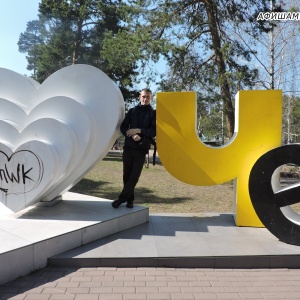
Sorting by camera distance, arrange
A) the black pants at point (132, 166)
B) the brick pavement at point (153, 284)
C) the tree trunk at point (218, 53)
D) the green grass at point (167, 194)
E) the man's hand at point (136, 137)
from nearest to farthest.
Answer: the brick pavement at point (153, 284) → the man's hand at point (136, 137) → the black pants at point (132, 166) → the green grass at point (167, 194) → the tree trunk at point (218, 53)

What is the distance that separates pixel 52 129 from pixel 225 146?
2.53m

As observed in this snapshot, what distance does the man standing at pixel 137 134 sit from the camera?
484 cm

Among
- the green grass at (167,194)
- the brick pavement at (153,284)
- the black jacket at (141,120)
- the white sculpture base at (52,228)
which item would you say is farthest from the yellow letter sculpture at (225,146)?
the green grass at (167,194)

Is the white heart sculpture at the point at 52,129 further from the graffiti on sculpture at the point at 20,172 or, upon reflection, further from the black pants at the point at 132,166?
the black pants at the point at 132,166

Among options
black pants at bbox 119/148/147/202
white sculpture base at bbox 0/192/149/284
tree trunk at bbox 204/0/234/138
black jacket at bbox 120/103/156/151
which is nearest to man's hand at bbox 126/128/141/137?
black jacket at bbox 120/103/156/151

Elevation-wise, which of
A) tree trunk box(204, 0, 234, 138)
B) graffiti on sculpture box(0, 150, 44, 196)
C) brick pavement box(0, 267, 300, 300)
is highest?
tree trunk box(204, 0, 234, 138)

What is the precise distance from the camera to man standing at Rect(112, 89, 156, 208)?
4.84 metres

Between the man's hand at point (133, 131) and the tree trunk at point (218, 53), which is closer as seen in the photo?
the man's hand at point (133, 131)

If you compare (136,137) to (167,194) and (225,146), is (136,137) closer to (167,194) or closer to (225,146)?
(225,146)

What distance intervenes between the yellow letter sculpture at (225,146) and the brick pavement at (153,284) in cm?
154

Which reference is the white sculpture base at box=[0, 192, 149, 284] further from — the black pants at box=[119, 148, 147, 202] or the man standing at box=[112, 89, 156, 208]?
the man standing at box=[112, 89, 156, 208]

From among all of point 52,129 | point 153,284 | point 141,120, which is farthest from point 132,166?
point 153,284

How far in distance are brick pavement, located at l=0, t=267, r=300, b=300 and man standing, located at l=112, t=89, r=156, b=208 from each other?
65.8 inches

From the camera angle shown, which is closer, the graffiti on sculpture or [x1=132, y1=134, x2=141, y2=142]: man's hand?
the graffiti on sculpture
